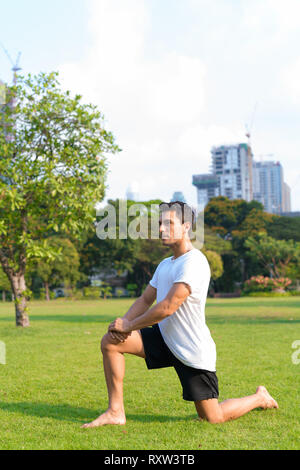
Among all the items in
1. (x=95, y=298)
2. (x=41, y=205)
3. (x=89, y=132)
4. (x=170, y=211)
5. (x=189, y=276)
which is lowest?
(x=95, y=298)

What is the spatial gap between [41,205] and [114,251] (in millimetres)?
31832

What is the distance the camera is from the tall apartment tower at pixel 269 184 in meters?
163

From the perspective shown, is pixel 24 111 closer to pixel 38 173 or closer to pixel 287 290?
pixel 38 173

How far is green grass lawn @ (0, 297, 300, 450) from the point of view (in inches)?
159

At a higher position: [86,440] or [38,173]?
[38,173]

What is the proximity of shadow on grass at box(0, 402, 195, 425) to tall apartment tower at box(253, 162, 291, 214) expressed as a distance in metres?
160

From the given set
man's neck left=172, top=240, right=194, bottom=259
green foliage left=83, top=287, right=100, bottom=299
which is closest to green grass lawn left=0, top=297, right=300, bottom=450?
man's neck left=172, top=240, right=194, bottom=259

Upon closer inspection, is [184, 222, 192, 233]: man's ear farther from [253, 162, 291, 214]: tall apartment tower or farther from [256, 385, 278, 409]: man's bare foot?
[253, 162, 291, 214]: tall apartment tower

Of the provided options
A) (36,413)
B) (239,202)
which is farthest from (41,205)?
(239,202)

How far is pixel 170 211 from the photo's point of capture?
4.44m

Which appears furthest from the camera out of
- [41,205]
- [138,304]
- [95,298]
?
[95,298]

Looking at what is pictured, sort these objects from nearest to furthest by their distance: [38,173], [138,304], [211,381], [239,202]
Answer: [211,381] < [138,304] < [38,173] < [239,202]

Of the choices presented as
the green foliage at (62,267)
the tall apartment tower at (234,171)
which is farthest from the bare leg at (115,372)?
the tall apartment tower at (234,171)

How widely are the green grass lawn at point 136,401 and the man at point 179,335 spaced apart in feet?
0.57
